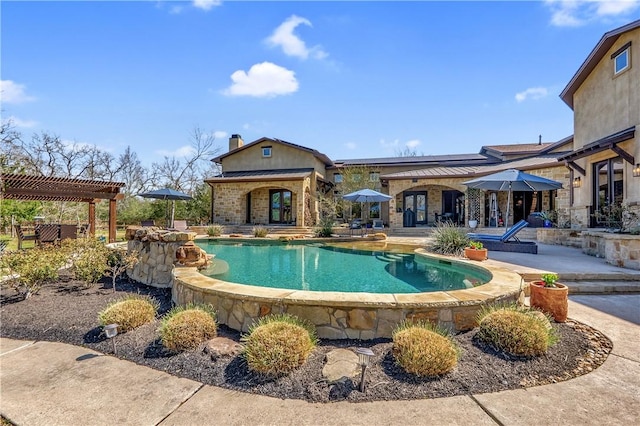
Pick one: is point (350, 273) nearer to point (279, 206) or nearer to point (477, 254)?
point (477, 254)

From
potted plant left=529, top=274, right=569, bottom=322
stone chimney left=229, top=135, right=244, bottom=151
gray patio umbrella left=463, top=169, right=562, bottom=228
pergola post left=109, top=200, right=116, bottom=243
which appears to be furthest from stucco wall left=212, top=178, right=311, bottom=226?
potted plant left=529, top=274, right=569, bottom=322

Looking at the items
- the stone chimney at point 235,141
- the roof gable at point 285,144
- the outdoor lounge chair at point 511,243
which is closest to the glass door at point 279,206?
the roof gable at point 285,144

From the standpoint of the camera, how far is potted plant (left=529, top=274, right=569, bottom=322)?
393cm

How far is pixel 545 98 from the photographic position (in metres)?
14.0

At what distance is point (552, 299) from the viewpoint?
3969mm

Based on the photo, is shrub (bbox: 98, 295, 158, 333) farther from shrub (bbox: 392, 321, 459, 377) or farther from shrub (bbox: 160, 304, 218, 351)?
shrub (bbox: 392, 321, 459, 377)

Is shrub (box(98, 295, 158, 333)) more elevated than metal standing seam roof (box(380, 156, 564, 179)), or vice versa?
metal standing seam roof (box(380, 156, 564, 179))

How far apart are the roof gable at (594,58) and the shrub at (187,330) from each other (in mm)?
13892

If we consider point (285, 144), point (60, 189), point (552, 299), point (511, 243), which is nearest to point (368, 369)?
point (552, 299)

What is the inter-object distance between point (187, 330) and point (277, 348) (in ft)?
3.96

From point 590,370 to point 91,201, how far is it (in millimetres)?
14739

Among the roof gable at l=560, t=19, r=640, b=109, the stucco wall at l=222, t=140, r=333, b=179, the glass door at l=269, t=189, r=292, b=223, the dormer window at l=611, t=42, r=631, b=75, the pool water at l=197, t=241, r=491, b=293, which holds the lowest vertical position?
the pool water at l=197, t=241, r=491, b=293

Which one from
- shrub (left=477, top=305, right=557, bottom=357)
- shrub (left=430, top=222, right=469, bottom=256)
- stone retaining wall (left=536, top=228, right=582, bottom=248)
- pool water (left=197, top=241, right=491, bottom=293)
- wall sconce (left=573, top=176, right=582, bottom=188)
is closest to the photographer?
shrub (left=477, top=305, right=557, bottom=357)

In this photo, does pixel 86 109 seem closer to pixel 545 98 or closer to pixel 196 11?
pixel 196 11
